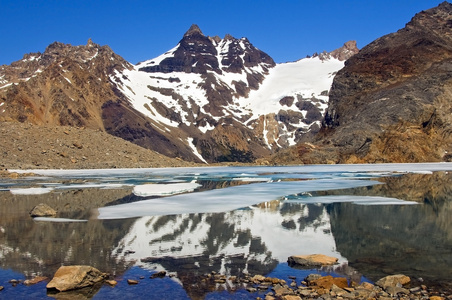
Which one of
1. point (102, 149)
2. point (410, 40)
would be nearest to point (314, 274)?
point (102, 149)

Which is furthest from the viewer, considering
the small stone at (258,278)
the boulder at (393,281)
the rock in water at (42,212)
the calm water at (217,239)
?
the rock in water at (42,212)

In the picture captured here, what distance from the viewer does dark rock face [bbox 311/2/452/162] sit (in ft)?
321

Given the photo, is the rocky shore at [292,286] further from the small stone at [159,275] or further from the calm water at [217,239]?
the calm water at [217,239]

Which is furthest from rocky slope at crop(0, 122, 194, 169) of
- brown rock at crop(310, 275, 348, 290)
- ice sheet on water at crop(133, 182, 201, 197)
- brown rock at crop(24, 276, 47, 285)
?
brown rock at crop(310, 275, 348, 290)

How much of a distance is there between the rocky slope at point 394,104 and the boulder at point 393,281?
290 feet

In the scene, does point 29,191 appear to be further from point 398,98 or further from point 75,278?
point 398,98

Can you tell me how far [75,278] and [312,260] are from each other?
6.83 meters

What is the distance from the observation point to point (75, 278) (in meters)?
11.5

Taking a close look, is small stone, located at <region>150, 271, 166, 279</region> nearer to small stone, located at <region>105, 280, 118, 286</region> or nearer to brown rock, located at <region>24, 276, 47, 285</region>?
small stone, located at <region>105, 280, 118, 286</region>

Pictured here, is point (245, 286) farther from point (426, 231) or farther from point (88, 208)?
point (88, 208)

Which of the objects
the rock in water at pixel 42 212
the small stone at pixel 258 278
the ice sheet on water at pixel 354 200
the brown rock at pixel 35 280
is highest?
the rock in water at pixel 42 212

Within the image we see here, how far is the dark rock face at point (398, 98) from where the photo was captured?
3853 inches

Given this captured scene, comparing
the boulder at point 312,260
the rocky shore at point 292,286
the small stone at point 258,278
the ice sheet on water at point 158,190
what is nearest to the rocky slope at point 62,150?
the ice sheet on water at point 158,190

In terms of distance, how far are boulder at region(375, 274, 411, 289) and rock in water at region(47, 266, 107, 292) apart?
290 inches
